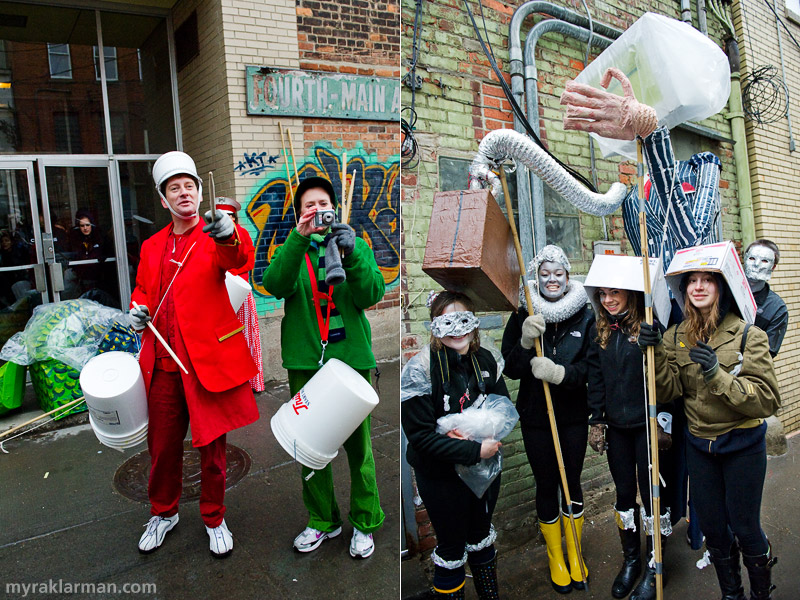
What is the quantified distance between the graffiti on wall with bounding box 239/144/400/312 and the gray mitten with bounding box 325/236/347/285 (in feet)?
10.4

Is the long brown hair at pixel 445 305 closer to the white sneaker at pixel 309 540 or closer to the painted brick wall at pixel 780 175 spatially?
the white sneaker at pixel 309 540

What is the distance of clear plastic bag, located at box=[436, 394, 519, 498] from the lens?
8.84 ft

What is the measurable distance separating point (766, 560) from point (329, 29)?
5766mm

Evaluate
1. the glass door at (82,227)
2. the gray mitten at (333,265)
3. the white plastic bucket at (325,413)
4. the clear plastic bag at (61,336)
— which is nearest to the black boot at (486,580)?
the white plastic bucket at (325,413)

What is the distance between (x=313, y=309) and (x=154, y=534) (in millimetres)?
1490

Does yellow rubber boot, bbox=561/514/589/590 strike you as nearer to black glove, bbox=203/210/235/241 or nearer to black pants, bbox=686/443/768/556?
black pants, bbox=686/443/768/556

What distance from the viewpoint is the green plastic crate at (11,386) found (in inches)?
200

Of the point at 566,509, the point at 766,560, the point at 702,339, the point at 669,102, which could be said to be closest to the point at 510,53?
the point at 669,102

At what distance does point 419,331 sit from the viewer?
3424 millimetres

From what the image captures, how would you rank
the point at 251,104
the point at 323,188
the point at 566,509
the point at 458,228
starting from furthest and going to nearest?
the point at 251,104 < the point at 566,509 < the point at 323,188 < the point at 458,228

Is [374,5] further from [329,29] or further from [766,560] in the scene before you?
[766,560]

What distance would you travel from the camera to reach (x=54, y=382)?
5.00 m

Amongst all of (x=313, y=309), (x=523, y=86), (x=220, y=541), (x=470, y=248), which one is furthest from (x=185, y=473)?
(x=523, y=86)

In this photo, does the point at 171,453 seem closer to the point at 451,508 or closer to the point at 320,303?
the point at 320,303
